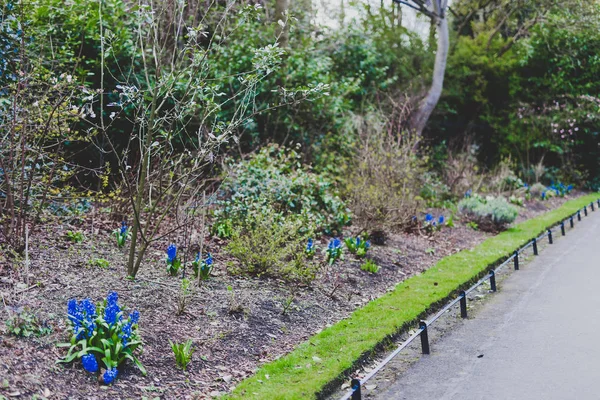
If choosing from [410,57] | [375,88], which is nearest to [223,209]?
[375,88]

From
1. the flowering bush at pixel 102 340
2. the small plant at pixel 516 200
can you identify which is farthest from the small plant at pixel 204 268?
the small plant at pixel 516 200

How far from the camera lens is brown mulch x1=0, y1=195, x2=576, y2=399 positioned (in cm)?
434

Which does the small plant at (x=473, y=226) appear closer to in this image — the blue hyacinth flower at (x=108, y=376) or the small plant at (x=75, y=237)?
the small plant at (x=75, y=237)

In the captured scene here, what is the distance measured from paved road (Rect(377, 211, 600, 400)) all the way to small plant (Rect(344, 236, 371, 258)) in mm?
2123

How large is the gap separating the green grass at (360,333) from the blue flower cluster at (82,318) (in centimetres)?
130

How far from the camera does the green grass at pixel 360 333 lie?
15.9 feet

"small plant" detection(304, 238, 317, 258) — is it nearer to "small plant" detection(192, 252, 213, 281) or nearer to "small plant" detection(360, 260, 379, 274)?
"small plant" detection(360, 260, 379, 274)

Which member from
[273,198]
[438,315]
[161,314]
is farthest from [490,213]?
→ [161,314]

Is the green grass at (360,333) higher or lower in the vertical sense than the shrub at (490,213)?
lower

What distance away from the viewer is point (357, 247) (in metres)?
9.41

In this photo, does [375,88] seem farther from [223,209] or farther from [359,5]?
[223,209]

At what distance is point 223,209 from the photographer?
356 inches

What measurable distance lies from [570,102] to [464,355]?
19.0 metres

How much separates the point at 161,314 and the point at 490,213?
9672 millimetres
